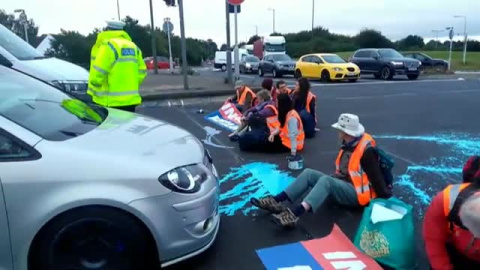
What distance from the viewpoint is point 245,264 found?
3.17 m

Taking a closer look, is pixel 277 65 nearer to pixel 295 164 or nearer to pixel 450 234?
pixel 295 164

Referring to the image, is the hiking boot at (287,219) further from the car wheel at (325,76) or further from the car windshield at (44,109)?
the car wheel at (325,76)

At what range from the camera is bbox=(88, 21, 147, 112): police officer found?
505cm

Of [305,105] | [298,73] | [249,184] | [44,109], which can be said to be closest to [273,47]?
[298,73]

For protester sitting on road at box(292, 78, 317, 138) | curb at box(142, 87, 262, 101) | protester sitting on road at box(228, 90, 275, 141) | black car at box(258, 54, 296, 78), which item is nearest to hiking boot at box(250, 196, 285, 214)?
protester sitting on road at box(228, 90, 275, 141)

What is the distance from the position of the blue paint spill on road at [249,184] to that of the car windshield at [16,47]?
395 cm

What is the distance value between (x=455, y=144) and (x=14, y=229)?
6.40m

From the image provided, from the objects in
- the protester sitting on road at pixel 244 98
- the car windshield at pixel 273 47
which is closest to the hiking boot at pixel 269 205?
the protester sitting on road at pixel 244 98

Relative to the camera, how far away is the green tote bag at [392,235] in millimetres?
2936

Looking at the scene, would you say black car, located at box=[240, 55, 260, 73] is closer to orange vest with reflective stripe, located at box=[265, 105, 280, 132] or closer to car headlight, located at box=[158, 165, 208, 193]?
orange vest with reflective stripe, located at box=[265, 105, 280, 132]

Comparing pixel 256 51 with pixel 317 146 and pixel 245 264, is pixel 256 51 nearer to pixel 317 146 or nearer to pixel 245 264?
pixel 317 146

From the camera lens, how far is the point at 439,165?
5605mm

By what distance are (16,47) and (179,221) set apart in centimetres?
558

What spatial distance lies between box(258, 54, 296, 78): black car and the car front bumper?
69.2ft
